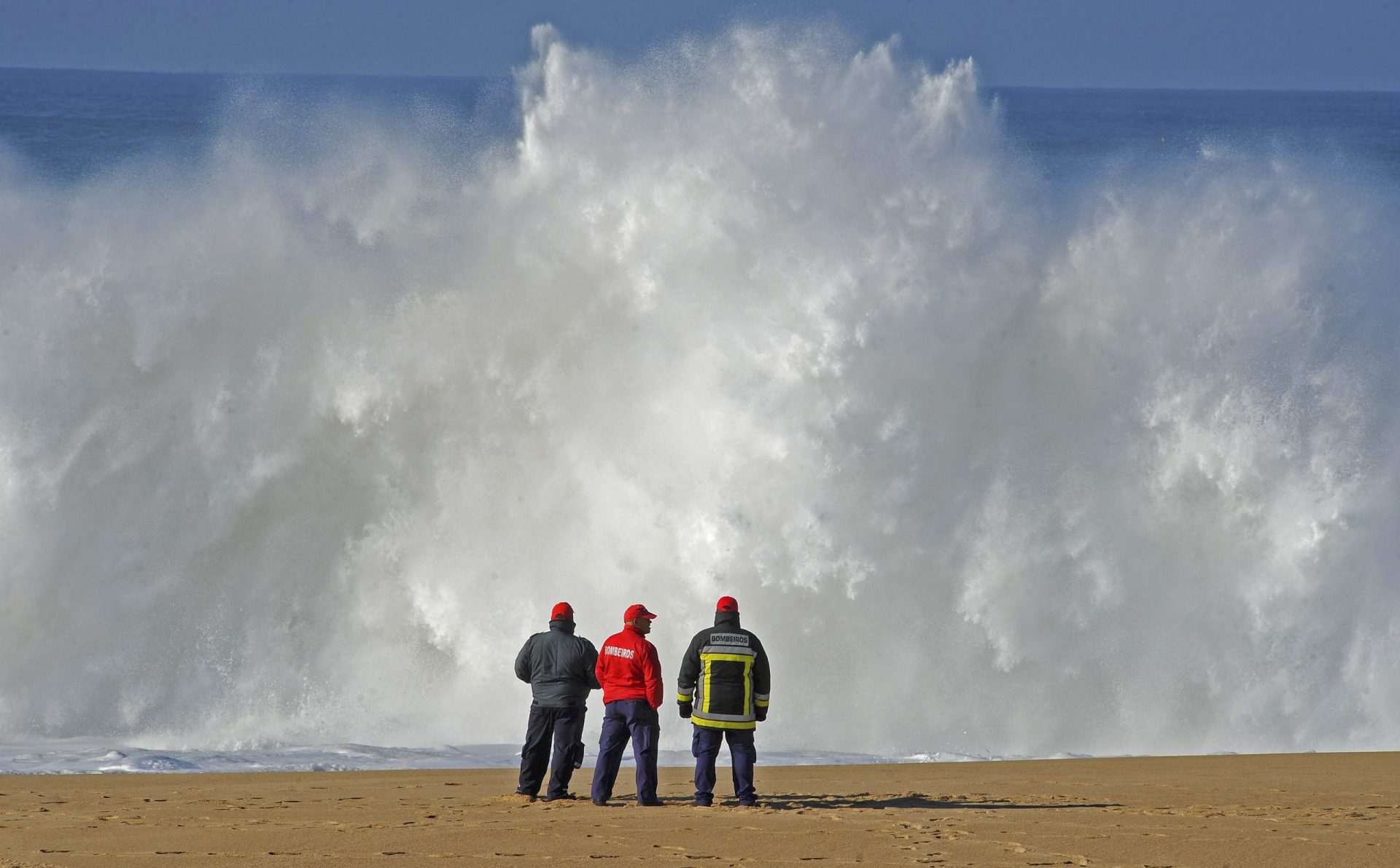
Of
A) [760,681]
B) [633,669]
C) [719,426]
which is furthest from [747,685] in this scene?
[719,426]

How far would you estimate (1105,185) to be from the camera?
58.9ft

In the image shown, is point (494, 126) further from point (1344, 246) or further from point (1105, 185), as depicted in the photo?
point (1344, 246)

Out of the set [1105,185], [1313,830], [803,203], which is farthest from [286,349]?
[1313,830]

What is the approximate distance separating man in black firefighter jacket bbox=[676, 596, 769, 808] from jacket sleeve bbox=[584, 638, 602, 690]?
2.32ft

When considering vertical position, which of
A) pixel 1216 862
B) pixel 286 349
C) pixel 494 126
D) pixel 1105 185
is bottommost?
pixel 1216 862

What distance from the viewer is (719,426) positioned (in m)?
15.9

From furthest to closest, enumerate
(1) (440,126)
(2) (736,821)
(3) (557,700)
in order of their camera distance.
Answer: (1) (440,126), (3) (557,700), (2) (736,821)

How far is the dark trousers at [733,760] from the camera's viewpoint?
30.4 ft

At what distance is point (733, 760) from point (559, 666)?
4.37ft

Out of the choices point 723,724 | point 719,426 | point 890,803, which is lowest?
point 890,803

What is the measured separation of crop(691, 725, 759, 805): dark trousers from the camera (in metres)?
9.27

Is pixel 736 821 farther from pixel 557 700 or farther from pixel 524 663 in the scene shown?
pixel 524 663

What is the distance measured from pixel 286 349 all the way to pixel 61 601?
3781 mm

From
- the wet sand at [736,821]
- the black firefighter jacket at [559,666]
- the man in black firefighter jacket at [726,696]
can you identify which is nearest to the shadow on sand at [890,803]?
the wet sand at [736,821]
